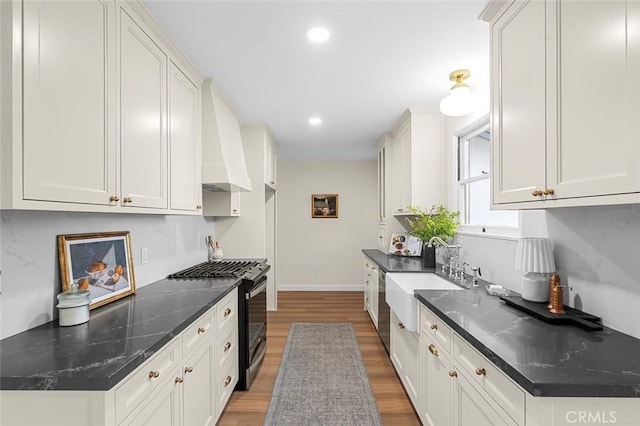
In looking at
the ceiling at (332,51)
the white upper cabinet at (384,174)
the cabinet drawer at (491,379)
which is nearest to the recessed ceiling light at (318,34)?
the ceiling at (332,51)

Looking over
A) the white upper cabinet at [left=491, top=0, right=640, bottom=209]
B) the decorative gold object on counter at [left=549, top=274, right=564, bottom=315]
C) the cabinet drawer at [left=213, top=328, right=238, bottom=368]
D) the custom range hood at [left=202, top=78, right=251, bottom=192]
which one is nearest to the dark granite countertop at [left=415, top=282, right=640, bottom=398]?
the decorative gold object on counter at [left=549, top=274, right=564, bottom=315]

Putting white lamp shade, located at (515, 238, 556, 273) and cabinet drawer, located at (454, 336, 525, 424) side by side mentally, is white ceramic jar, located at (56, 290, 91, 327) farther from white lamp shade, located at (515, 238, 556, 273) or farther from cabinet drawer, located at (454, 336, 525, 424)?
white lamp shade, located at (515, 238, 556, 273)

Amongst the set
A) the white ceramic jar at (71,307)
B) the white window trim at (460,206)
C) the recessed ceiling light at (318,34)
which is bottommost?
the white ceramic jar at (71,307)

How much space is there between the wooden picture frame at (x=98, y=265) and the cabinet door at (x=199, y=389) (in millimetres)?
592

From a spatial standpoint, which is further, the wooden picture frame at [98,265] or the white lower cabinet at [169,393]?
the wooden picture frame at [98,265]

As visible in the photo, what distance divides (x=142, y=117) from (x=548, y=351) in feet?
7.03

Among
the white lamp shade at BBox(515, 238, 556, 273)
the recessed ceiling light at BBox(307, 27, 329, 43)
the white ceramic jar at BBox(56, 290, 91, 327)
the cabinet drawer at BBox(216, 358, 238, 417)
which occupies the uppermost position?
the recessed ceiling light at BBox(307, 27, 329, 43)

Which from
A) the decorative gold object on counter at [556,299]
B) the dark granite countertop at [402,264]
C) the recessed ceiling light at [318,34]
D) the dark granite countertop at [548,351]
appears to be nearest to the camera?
the dark granite countertop at [548,351]

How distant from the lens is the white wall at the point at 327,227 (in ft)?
20.0

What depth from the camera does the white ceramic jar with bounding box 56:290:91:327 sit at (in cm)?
138

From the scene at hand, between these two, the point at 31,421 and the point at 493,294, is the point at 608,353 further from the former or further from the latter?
the point at 31,421

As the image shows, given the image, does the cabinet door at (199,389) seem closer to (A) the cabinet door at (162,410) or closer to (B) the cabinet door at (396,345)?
(A) the cabinet door at (162,410)

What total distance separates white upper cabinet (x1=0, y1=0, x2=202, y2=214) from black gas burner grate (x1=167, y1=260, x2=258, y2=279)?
2.14 feet

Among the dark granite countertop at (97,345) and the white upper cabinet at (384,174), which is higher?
the white upper cabinet at (384,174)
